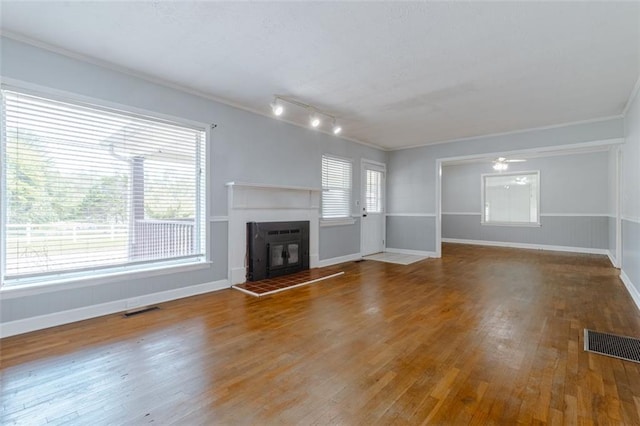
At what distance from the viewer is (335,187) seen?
620 centimetres

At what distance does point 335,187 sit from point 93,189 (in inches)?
161

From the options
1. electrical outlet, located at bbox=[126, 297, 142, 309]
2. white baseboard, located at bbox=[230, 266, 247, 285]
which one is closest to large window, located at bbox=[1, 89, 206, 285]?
electrical outlet, located at bbox=[126, 297, 142, 309]

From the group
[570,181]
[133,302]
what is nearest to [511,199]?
[570,181]

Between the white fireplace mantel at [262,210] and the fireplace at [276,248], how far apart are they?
0.13 meters

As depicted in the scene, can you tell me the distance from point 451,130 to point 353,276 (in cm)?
341

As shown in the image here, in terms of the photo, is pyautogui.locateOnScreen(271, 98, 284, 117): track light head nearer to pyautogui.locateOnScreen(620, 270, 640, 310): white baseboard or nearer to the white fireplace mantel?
the white fireplace mantel

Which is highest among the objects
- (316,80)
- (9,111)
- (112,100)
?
(316,80)

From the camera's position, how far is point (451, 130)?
19.0 ft

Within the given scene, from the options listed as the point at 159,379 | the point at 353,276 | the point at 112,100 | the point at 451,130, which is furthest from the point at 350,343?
the point at 451,130

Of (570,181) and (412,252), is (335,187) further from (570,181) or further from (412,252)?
(570,181)

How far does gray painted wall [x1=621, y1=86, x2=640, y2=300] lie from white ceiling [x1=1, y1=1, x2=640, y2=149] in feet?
1.26

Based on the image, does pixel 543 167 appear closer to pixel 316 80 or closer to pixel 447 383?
pixel 316 80

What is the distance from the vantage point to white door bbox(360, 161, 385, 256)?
6930mm

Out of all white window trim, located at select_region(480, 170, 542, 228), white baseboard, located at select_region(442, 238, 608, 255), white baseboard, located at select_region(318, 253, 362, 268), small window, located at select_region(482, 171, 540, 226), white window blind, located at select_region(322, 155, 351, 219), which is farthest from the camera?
small window, located at select_region(482, 171, 540, 226)
